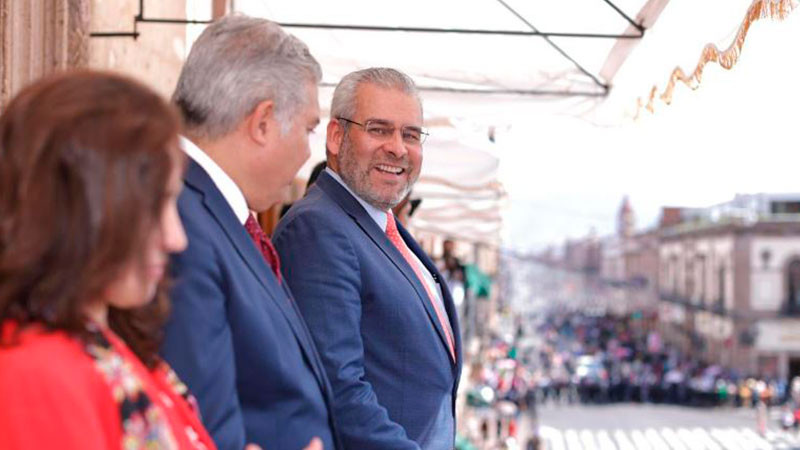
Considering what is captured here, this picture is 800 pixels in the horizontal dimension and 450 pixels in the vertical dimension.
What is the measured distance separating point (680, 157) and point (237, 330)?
3.03 m

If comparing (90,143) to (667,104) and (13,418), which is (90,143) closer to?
(13,418)

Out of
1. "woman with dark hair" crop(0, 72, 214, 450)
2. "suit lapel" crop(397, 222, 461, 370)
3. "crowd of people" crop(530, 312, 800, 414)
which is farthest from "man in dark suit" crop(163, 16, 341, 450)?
"crowd of people" crop(530, 312, 800, 414)

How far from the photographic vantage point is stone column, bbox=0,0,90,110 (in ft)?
9.33

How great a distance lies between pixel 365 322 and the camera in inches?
91.2

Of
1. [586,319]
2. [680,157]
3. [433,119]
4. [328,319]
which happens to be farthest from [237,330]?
[586,319]

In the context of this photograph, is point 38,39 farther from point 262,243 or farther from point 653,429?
point 653,429

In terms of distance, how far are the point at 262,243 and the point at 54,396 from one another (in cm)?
89

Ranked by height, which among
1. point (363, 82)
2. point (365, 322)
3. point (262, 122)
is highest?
point (363, 82)

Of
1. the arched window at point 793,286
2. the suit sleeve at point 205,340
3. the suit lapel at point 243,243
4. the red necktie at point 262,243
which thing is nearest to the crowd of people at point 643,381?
the arched window at point 793,286

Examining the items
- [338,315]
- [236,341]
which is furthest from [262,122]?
[338,315]

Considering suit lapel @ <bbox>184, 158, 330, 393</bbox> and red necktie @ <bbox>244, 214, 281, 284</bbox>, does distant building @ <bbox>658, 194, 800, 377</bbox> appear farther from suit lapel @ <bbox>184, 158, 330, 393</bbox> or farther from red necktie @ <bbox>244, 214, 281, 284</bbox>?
suit lapel @ <bbox>184, 158, 330, 393</bbox>

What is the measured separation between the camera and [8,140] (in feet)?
3.70

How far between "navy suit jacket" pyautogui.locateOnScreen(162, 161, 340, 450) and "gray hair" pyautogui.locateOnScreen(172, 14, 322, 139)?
0.10 metres

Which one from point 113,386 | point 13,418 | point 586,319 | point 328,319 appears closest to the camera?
point 13,418
